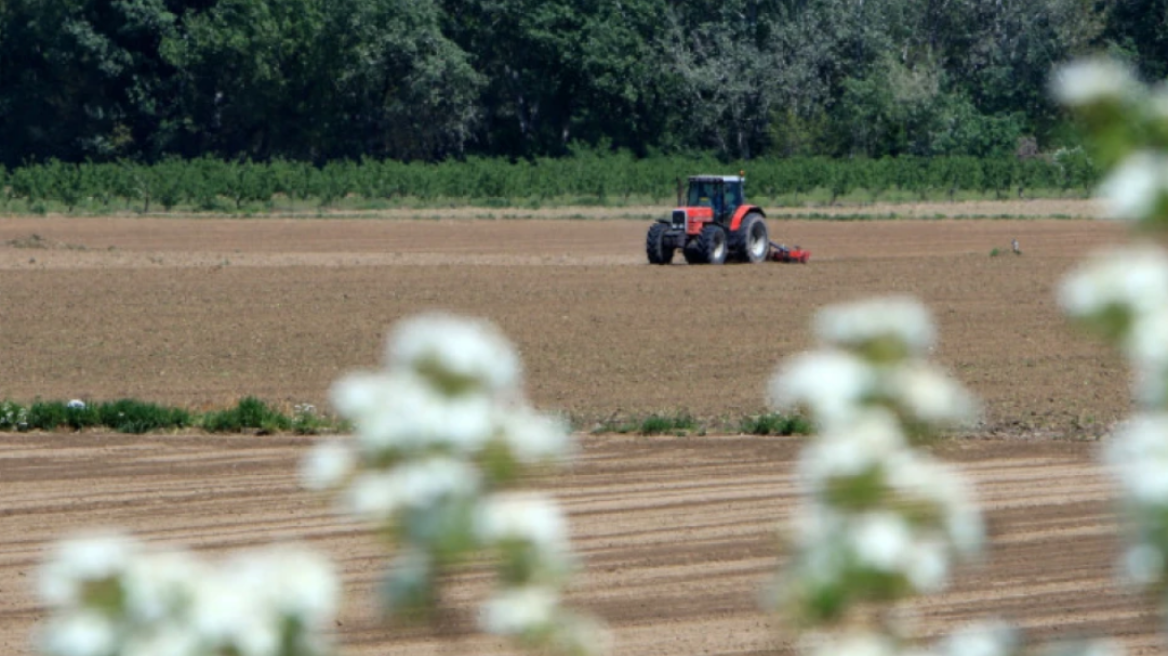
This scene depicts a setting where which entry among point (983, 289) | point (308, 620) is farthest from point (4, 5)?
point (308, 620)

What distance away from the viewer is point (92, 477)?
14.1 m

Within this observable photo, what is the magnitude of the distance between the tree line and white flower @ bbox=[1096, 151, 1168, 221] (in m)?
78.7

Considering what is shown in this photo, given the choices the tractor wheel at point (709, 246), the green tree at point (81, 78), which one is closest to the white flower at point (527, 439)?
the tractor wheel at point (709, 246)

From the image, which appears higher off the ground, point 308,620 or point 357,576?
point 308,620

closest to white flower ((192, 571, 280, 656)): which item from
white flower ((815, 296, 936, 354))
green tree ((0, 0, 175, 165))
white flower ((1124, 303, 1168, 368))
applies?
white flower ((815, 296, 936, 354))

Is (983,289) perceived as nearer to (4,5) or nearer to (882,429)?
(882,429)

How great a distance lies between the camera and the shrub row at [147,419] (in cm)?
1659

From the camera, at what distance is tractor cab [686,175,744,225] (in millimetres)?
37031

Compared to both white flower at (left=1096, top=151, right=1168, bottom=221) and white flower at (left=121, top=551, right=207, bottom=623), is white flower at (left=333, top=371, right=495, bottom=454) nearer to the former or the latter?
white flower at (left=121, top=551, right=207, bottom=623)

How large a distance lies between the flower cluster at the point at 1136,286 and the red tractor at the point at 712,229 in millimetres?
34431

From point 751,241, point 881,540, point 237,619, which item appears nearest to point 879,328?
point 881,540

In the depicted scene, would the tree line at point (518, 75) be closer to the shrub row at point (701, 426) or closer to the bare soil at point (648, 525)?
the shrub row at point (701, 426)

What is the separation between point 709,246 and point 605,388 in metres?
17.3

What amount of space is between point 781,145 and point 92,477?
68.9m
